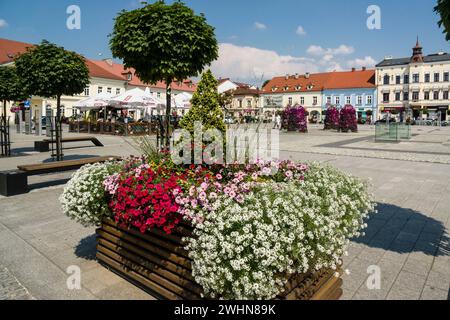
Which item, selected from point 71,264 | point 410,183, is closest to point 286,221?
point 71,264

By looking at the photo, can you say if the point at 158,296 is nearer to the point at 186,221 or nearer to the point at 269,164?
the point at 186,221

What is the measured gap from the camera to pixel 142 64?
19.5 ft

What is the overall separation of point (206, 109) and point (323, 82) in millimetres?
70806

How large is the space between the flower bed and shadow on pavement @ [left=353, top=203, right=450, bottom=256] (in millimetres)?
1394

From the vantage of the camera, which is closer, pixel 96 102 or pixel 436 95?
pixel 96 102

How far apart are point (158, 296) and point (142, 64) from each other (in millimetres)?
4155

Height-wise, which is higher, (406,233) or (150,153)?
(150,153)

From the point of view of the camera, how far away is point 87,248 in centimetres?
439

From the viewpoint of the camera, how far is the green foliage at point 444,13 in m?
3.62

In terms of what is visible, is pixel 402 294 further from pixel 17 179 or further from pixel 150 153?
pixel 17 179

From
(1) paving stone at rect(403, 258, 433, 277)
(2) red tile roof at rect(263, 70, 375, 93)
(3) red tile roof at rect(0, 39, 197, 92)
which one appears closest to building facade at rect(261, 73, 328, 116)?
(2) red tile roof at rect(263, 70, 375, 93)

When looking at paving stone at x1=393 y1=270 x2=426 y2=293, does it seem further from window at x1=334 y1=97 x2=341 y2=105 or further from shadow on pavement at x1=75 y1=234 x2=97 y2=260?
window at x1=334 y1=97 x2=341 y2=105

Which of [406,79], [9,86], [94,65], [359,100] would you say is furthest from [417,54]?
[9,86]

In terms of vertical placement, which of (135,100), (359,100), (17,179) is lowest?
(17,179)
